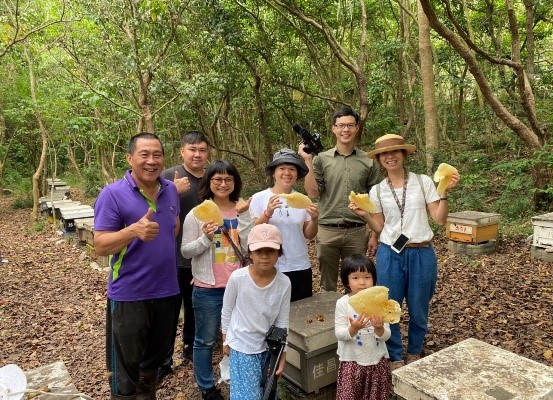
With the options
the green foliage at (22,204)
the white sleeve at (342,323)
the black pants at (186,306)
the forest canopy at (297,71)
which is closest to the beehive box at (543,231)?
the forest canopy at (297,71)

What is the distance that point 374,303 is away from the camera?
2451 mm

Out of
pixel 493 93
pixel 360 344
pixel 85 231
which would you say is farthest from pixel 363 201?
pixel 85 231

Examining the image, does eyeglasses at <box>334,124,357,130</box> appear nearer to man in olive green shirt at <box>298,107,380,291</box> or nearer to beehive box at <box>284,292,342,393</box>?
man in olive green shirt at <box>298,107,380,291</box>

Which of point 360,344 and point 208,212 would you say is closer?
point 360,344

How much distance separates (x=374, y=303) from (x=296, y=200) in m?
1.06

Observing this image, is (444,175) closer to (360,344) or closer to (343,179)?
(343,179)

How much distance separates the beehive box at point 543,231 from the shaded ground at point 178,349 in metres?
0.32

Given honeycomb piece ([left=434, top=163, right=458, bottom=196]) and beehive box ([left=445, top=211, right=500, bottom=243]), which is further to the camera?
beehive box ([left=445, top=211, right=500, bottom=243])

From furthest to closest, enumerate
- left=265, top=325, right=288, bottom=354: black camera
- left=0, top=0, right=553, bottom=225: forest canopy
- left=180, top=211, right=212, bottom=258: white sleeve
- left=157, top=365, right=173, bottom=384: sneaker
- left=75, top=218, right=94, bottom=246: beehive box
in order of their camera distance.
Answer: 1. left=75, top=218, right=94, bottom=246: beehive box
2. left=0, top=0, right=553, bottom=225: forest canopy
3. left=157, top=365, right=173, bottom=384: sneaker
4. left=180, top=211, right=212, bottom=258: white sleeve
5. left=265, top=325, right=288, bottom=354: black camera

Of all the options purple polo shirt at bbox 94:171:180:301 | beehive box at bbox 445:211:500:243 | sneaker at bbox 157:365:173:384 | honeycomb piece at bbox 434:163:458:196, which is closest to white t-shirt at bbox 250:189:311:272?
purple polo shirt at bbox 94:171:180:301

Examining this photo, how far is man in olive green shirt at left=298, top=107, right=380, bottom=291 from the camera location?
12.3 ft

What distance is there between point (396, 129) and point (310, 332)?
1119cm

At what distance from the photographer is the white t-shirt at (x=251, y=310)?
271 centimetres

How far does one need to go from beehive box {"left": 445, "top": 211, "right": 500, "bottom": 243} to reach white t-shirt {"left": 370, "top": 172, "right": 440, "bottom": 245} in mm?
4047
